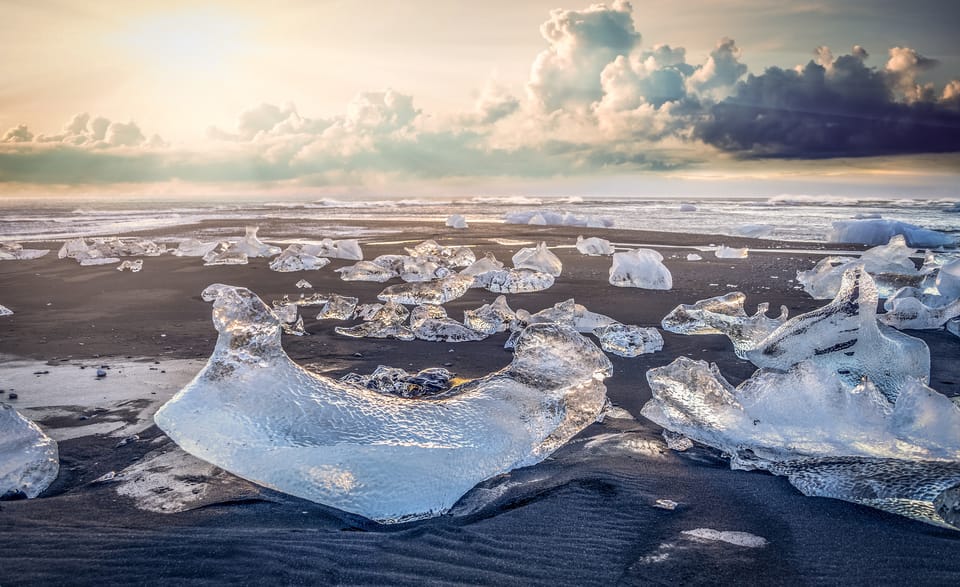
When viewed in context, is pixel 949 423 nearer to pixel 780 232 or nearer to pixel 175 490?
pixel 175 490

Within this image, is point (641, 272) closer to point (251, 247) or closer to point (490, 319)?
point (490, 319)

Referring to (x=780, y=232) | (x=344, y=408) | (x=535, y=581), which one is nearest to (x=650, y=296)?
(x=344, y=408)

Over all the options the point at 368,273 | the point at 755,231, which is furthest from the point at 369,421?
the point at 755,231

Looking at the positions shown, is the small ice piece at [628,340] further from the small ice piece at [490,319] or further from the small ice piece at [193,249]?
the small ice piece at [193,249]

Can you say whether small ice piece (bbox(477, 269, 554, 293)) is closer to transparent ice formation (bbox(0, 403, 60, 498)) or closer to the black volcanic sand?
the black volcanic sand

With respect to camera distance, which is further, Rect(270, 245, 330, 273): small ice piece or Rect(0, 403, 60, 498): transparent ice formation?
Rect(270, 245, 330, 273): small ice piece

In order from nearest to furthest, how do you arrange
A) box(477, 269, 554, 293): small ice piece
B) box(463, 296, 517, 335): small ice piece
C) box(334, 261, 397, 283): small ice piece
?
box(463, 296, 517, 335): small ice piece
box(477, 269, 554, 293): small ice piece
box(334, 261, 397, 283): small ice piece

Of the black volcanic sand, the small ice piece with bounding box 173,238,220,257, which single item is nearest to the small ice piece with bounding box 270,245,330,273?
the small ice piece with bounding box 173,238,220,257
